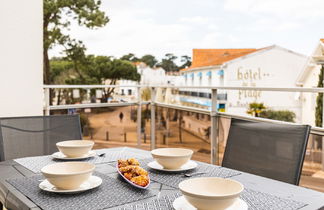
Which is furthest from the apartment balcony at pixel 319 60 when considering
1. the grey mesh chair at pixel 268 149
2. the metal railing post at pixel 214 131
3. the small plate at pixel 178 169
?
the small plate at pixel 178 169

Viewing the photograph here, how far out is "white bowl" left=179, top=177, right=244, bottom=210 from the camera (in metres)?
0.83

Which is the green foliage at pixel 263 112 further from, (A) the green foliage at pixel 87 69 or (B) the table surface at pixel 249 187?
(A) the green foliage at pixel 87 69

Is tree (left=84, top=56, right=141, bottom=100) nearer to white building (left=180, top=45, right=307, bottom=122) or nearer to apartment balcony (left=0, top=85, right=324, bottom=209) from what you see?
white building (left=180, top=45, right=307, bottom=122)

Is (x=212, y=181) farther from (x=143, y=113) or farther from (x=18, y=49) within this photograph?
(x=143, y=113)

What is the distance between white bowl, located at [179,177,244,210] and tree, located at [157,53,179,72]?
8.99 metres

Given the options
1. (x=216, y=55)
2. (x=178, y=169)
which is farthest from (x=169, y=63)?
(x=178, y=169)

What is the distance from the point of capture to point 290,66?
15.5m

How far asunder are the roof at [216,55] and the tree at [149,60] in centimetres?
291

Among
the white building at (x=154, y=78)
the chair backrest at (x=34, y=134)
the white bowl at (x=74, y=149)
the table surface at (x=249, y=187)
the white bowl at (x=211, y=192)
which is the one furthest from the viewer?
the white building at (x=154, y=78)

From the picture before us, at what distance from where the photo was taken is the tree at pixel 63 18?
9.42 m

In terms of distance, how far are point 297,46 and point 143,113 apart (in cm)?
1520

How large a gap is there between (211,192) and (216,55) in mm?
15657

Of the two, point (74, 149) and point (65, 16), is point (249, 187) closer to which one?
point (74, 149)

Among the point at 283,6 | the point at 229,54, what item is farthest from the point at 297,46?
the point at 229,54
